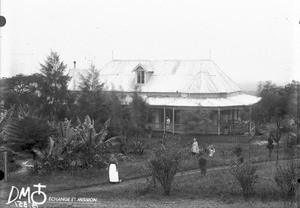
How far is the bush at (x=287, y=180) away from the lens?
6.51 m

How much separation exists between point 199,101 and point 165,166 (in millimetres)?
3295

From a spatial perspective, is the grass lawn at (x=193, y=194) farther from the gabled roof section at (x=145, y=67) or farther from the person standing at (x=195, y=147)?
the gabled roof section at (x=145, y=67)

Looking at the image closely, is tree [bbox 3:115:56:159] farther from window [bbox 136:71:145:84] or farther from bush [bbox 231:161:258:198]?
bush [bbox 231:161:258:198]

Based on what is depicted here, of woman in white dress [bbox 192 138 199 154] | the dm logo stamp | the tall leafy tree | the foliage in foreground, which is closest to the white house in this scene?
woman in white dress [bbox 192 138 199 154]

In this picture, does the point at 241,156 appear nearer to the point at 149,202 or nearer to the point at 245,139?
the point at 245,139

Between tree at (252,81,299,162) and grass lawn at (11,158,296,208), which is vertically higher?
tree at (252,81,299,162)

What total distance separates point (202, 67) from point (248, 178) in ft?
9.51

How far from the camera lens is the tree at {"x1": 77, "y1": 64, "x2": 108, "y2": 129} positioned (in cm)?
899

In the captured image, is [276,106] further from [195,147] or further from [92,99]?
[92,99]

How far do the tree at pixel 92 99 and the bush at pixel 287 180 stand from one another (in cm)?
424

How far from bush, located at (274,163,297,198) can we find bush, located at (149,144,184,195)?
1.79 metres

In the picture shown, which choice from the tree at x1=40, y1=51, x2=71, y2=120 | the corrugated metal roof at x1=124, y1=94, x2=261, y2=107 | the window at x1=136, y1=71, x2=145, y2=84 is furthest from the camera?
the tree at x1=40, y1=51, x2=71, y2=120

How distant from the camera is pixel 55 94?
9375 millimetres

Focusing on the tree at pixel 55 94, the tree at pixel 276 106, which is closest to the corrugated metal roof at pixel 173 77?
the tree at pixel 276 106
